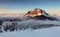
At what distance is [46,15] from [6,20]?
0.36 m

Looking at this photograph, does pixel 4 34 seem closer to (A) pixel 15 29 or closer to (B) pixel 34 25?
(A) pixel 15 29

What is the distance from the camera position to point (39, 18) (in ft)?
4.03

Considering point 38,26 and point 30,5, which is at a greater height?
point 30,5

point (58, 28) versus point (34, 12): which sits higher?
point (34, 12)

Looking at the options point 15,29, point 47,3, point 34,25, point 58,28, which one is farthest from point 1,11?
point 58,28

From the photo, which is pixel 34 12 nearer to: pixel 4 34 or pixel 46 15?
pixel 46 15

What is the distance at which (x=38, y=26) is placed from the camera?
4.02 ft

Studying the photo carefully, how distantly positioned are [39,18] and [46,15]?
7 centimetres

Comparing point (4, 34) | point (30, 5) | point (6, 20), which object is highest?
point (30, 5)

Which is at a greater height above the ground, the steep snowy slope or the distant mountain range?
the distant mountain range

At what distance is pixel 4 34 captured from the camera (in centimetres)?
118

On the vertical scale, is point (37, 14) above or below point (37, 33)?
above

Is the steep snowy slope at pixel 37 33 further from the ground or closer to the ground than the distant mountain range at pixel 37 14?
closer to the ground

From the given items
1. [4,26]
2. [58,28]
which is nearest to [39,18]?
[58,28]
